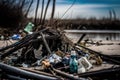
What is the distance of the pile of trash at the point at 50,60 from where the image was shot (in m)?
7.55

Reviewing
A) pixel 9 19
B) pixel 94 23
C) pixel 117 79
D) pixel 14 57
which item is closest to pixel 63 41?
pixel 14 57

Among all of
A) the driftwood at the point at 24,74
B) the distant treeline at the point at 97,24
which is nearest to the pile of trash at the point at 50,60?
the driftwood at the point at 24,74

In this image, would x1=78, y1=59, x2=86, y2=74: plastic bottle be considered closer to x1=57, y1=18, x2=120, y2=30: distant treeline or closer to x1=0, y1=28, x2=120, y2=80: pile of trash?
x1=0, y1=28, x2=120, y2=80: pile of trash

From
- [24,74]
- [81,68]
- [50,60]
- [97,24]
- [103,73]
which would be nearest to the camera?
[24,74]

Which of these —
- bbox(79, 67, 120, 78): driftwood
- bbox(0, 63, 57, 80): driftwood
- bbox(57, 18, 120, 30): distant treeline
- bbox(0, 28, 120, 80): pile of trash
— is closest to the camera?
bbox(0, 63, 57, 80): driftwood

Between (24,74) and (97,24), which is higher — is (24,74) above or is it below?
below

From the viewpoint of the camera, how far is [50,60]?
8.96 m

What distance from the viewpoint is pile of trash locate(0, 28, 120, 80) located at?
7.55 meters

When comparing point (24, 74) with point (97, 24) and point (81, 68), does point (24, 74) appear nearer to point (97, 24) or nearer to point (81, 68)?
point (81, 68)

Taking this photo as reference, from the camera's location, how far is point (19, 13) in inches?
1423

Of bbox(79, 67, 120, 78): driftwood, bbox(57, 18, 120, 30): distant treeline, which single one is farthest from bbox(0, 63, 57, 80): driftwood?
bbox(57, 18, 120, 30): distant treeline

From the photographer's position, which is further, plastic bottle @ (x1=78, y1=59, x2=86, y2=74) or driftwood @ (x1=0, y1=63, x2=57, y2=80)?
plastic bottle @ (x1=78, y1=59, x2=86, y2=74)

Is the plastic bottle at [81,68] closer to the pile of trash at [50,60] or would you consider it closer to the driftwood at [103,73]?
the pile of trash at [50,60]

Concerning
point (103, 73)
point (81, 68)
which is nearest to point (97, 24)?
point (81, 68)
